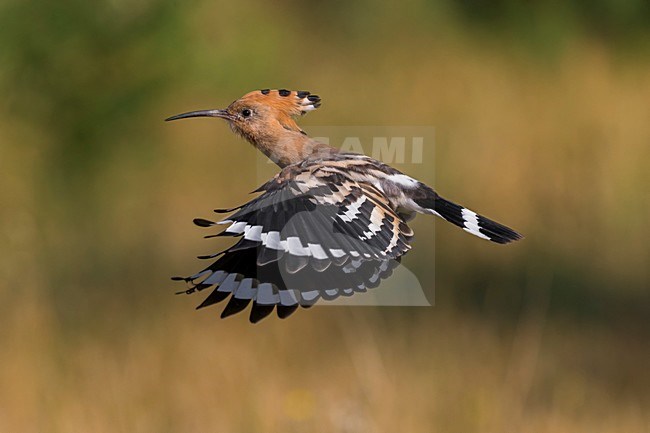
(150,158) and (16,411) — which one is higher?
(150,158)

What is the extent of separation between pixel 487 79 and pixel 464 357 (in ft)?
6.65

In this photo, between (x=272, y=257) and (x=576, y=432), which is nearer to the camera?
(x=272, y=257)

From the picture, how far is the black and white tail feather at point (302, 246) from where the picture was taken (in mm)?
1813

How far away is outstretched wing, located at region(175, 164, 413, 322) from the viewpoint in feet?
5.95

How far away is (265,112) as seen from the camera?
2238mm

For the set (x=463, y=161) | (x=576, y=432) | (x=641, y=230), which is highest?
(x=463, y=161)

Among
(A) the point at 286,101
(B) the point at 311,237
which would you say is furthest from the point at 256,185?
(B) the point at 311,237

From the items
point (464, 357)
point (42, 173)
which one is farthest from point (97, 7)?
point (464, 357)

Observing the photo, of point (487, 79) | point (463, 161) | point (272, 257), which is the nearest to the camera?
point (272, 257)

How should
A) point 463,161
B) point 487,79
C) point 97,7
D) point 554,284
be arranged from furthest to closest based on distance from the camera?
point 487,79
point 463,161
point 554,284
point 97,7

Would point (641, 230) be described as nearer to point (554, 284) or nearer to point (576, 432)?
point (554, 284)

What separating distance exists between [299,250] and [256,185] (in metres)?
2.29

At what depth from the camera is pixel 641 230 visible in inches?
165

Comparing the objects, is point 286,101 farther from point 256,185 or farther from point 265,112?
point 256,185
